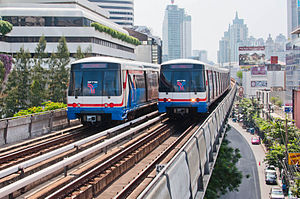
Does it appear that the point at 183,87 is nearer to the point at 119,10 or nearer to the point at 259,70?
the point at 259,70

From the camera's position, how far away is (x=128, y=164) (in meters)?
13.0

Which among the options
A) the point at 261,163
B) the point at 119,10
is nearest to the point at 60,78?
the point at 261,163

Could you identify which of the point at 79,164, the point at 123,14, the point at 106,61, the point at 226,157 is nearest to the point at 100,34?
the point at 226,157

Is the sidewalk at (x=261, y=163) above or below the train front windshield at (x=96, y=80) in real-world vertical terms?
below

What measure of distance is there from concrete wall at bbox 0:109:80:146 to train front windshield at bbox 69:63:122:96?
2023 millimetres

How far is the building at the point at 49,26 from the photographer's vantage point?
57.8 metres

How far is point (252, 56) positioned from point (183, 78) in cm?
12110

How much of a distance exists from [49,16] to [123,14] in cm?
8186

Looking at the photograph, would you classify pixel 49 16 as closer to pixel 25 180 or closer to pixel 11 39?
pixel 11 39

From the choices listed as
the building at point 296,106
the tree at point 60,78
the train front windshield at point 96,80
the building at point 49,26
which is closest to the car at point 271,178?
the building at point 296,106

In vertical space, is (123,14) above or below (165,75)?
above

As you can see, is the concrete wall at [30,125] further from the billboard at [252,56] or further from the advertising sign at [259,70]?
the billboard at [252,56]

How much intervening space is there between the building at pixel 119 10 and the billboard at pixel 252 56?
38305 millimetres

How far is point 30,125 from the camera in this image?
59.5 feet
